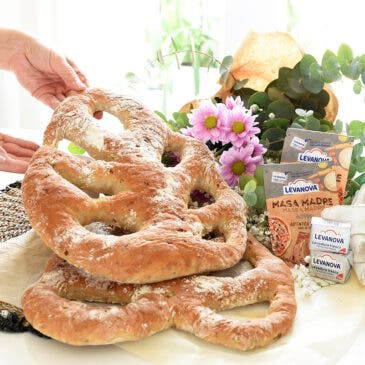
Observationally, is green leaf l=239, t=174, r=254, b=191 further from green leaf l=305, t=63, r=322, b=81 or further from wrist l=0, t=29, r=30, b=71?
wrist l=0, t=29, r=30, b=71

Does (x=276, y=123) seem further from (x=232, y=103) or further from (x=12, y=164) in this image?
(x=12, y=164)

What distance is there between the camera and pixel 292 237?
98cm

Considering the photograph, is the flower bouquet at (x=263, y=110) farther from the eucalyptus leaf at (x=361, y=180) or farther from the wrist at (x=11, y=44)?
the wrist at (x=11, y=44)

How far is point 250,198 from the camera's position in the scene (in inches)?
39.7

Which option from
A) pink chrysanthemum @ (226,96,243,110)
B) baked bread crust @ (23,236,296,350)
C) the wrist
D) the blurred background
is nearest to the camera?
baked bread crust @ (23,236,296,350)

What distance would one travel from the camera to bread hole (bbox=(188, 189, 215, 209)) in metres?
1.03

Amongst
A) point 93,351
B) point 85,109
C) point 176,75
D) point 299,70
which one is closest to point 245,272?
point 93,351

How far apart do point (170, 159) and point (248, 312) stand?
355mm

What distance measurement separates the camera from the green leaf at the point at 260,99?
1214mm

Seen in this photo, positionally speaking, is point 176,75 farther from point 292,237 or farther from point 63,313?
point 63,313

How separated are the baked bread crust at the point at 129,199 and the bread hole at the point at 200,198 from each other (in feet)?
0.10

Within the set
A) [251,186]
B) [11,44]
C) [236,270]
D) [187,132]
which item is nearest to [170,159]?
[187,132]

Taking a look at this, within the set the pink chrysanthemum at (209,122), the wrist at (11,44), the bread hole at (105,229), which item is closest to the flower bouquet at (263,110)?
the pink chrysanthemum at (209,122)

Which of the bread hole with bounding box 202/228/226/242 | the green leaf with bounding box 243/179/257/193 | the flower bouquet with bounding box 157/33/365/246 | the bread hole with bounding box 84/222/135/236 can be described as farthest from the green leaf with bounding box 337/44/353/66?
the bread hole with bounding box 84/222/135/236
